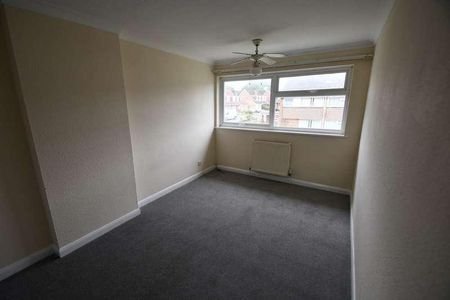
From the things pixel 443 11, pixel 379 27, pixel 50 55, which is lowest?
pixel 443 11

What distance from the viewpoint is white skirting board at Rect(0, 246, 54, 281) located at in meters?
1.75

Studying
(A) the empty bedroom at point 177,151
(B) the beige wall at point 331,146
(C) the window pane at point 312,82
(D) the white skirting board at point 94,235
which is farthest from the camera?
(C) the window pane at point 312,82

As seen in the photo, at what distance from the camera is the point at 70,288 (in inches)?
65.0

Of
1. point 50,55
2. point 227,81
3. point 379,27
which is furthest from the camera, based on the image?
point 227,81

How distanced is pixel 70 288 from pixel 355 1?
11.0ft

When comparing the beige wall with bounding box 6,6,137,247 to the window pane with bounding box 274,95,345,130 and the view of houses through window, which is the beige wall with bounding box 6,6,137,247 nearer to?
the view of houses through window

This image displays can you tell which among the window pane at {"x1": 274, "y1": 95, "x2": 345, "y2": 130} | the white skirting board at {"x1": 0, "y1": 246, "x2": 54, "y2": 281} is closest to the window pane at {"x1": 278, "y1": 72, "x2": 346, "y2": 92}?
the window pane at {"x1": 274, "y1": 95, "x2": 345, "y2": 130}

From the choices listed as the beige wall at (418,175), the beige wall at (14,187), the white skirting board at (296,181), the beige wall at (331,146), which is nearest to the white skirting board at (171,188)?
the white skirting board at (296,181)

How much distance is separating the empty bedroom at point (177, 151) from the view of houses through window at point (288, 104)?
1.3 inches

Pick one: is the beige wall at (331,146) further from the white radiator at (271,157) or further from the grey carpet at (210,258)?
the grey carpet at (210,258)

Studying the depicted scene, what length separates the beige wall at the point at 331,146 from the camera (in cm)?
291

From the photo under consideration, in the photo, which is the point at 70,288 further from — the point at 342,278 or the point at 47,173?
the point at 342,278

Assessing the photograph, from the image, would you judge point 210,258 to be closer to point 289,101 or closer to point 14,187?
point 14,187

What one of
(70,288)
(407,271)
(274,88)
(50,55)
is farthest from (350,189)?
(50,55)
